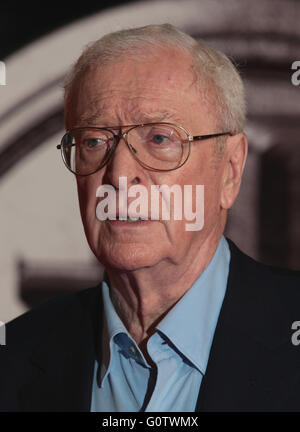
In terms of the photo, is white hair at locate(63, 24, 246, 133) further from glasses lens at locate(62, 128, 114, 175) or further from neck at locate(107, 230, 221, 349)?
neck at locate(107, 230, 221, 349)

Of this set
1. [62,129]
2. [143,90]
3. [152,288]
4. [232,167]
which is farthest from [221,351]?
[62,129]

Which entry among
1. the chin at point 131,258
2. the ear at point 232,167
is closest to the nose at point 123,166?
the chin at point 131,258

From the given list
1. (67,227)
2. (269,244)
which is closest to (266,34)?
(269,244)

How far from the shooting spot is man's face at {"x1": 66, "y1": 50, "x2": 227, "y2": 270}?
1.20m

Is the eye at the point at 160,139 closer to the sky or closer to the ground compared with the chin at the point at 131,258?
closer to the sky

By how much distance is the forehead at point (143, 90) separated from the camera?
1.20 metres

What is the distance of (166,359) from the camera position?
1255 mm

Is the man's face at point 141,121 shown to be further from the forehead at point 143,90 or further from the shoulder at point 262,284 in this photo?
the shoulder at point 262,284

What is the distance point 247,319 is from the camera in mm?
1261

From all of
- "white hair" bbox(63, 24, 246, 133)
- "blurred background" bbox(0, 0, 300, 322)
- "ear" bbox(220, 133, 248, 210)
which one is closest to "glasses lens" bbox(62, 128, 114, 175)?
"white hair" bbox(63, 24, 246, 133)

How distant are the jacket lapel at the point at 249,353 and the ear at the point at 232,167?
14cm

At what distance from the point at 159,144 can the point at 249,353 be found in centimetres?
41

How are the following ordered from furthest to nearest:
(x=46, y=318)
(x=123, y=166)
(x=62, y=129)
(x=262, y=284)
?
(x=62, y=129), (x=46, y=318), (x=262, y=284), (x=123, y=166)

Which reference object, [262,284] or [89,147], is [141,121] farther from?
[262,284]
